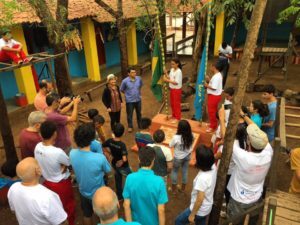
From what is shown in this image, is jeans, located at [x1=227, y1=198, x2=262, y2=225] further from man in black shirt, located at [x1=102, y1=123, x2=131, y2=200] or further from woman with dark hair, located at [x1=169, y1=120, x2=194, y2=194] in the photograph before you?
man in black shirt, located at [x1=102, y1=123, x2=131, y2=200]

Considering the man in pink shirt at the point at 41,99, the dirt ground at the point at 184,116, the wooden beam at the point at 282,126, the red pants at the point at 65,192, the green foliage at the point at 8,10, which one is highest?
the green foliage at the point at 8,10

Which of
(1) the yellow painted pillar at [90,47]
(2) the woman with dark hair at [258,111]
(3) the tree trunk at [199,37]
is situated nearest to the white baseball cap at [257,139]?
(2) the woman with dark hair at [258,111]

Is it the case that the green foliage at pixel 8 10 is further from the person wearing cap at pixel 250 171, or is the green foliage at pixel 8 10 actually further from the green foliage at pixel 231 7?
the person wearing cap at pixel 250 171

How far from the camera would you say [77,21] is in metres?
11.5

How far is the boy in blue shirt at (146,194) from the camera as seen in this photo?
114 inches

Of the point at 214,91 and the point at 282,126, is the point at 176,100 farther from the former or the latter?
the point at 282,126

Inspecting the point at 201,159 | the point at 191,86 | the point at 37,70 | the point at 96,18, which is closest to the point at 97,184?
the point at 201,159

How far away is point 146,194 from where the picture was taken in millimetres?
2930

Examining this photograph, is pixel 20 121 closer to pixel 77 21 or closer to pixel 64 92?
pixel 64 92

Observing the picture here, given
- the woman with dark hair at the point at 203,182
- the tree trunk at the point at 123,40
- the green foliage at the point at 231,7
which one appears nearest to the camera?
the woman with dark hair at the point at 203,182

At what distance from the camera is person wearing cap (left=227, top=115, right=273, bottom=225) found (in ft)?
10.9

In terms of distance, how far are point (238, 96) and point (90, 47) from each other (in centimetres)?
966

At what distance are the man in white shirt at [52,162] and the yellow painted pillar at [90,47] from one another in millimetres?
8901

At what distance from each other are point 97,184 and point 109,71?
34.5 feet
